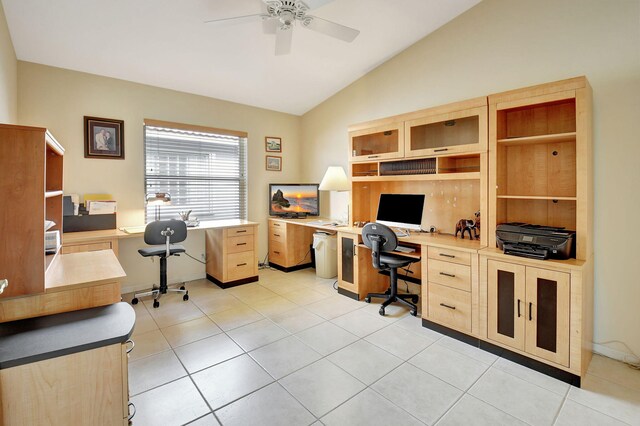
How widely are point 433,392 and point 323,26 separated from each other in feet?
9.37

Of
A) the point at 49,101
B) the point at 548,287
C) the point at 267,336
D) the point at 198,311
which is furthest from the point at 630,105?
the point at 49,101

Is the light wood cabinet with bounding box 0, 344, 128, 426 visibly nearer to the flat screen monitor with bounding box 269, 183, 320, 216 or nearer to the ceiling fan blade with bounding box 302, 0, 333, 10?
the ceiling fan blade with bounding box 302, 0, 333, 10

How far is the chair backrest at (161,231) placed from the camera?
3.54 m

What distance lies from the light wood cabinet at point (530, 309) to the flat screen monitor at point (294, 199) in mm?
3013

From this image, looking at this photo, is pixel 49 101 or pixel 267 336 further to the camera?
pixel 49 101

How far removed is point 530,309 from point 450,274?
0.64 metres

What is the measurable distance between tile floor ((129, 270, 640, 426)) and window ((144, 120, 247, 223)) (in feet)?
5.57

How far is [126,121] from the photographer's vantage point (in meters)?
3.85

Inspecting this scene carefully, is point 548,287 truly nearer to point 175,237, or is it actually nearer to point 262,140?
point 175,237

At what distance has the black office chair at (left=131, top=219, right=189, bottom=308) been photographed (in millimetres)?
3553

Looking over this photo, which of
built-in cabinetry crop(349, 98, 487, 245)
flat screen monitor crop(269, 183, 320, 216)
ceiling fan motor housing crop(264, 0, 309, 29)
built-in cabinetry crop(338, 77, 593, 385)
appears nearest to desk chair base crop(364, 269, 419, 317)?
built-in cabinetry crop(338, 77, 593, 385)

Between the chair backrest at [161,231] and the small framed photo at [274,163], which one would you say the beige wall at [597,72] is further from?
the chair backrest at [161,231]

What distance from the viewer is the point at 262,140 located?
5070mm

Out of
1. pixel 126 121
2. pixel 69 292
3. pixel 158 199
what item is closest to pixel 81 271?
pixel 69 292
